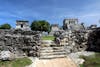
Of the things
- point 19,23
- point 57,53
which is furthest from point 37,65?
point 19,23

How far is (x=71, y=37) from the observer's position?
17.1m

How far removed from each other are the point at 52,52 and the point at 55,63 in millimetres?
2364

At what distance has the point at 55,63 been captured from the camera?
1296 cm

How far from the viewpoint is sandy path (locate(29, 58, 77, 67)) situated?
41.0ft

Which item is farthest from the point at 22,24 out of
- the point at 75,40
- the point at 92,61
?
the point at 92,61

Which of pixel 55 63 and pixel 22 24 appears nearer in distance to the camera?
pixel 55 63

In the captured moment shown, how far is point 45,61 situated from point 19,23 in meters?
38.6

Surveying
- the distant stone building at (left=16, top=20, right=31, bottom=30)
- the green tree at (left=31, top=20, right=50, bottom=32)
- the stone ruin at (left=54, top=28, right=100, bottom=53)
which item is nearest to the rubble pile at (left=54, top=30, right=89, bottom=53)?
the stone ruin at (left=54, top=28, right=100, bottom=53)

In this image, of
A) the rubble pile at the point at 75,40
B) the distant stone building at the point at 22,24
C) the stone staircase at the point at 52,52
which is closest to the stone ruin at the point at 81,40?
the rubble pile at the point at 75,40

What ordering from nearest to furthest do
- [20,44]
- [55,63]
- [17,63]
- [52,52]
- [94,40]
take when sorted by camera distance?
[17,63] → [55,63] → [20,44] → [52,52] → [94,40]

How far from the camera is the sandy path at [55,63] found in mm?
12484

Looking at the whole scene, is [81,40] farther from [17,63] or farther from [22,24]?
[22,24]

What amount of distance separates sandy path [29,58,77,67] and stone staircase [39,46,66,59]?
1.98 feet

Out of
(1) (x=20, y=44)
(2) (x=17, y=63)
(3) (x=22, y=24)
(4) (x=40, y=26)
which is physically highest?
(3) (x=22, y=24)
